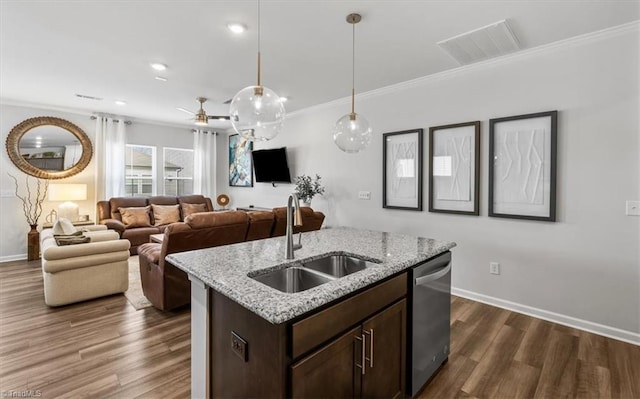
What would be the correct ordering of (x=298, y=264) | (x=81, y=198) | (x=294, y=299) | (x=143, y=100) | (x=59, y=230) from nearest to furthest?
(x=294, y=299) → (x=298, y=264) → (x=59, y=230) → (x=143, y=100) → (x=81, y=198)

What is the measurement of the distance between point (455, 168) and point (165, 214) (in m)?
5.43

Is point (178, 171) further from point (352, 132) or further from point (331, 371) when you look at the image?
point (331, 371)

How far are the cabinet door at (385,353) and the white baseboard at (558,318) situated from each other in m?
2.07

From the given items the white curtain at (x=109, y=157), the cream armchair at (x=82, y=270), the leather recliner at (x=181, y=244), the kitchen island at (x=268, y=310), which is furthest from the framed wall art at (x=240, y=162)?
the kitchen island at (x=268, y=310)

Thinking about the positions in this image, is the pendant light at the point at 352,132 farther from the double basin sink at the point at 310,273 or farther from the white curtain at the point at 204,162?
the white curtain at the point at 204,162

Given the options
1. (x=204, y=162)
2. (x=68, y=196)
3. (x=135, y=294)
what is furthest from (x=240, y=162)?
(x=135, y=294)

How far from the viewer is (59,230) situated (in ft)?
11.0

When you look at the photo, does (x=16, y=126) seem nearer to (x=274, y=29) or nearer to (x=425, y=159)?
(x=274, y=29)

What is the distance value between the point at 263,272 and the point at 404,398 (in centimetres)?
119

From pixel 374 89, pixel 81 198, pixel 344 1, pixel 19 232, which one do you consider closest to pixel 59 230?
pixel 81 198

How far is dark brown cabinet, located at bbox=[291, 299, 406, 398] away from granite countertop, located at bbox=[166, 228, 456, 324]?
0.23m

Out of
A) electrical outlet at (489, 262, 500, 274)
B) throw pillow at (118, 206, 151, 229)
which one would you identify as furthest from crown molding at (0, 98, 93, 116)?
electrical outlet at (489, 262, 500, 274)

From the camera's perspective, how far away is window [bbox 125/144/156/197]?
646cm

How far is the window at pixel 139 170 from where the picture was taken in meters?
6.46
